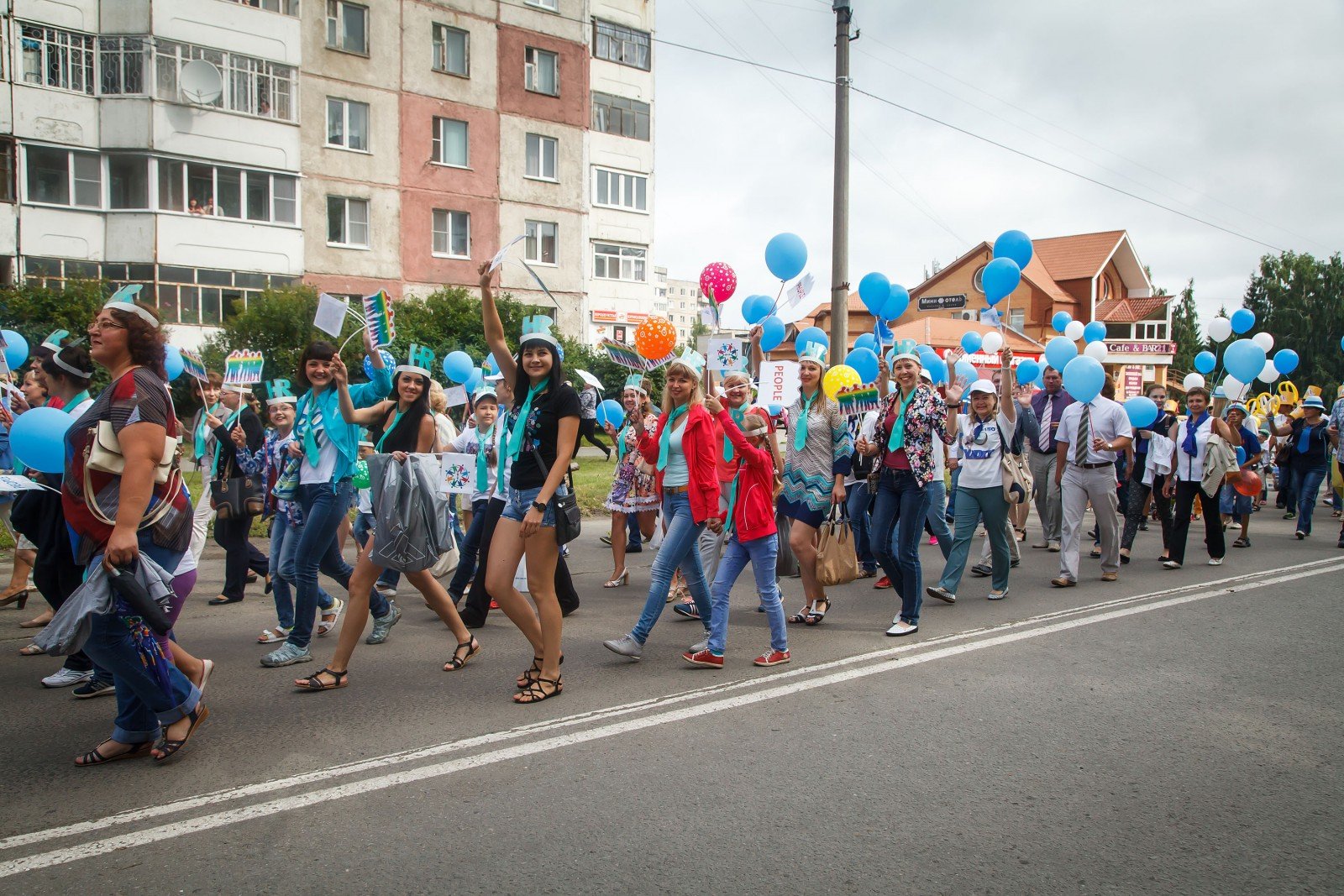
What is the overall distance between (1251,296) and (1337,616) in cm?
6086

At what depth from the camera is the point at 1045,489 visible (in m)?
11.1

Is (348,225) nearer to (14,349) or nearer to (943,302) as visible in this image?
(943,302)

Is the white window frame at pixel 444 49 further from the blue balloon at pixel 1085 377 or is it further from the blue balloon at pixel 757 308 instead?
the blue balloon at pixel 1085 377

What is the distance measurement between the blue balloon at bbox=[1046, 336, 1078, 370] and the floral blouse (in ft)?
12.5

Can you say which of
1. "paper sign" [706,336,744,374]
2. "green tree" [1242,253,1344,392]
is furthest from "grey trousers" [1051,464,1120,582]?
"green tree" [1242,253,1344,392]

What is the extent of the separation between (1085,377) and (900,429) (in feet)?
9.01

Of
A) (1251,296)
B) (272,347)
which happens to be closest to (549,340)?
(272,347)

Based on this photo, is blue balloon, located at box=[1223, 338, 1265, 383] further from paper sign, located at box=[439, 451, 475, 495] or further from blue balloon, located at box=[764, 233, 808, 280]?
paper sign, located at box=[439, 451, 475, 495]

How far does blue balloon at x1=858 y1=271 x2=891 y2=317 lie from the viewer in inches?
464

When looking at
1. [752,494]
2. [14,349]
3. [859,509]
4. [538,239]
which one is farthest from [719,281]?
[538,239]

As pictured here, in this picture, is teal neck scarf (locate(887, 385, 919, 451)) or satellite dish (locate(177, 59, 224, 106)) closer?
teal neck scarf (locate(887, 385, 919, 451))

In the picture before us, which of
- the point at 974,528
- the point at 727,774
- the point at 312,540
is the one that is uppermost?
the point at 312,540

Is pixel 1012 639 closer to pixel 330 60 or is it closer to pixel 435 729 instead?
pixel 435 729

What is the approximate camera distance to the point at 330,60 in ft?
94.6
